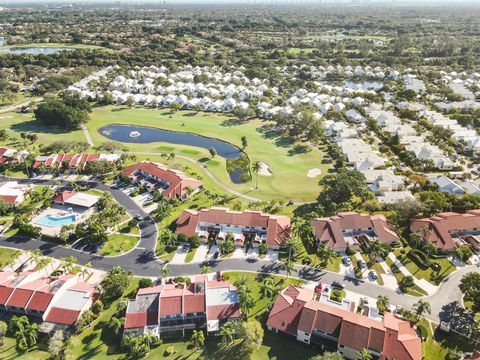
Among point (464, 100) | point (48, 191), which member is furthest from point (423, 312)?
point (464, 100)

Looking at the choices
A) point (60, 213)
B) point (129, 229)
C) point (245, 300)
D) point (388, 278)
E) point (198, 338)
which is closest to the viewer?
point (198, 338)

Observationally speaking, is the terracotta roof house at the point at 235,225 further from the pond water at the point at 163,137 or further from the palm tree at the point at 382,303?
the pond water at the point at 163,137

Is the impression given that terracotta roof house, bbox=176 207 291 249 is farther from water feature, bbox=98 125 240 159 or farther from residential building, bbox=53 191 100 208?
water feature, bbox=98 125 240 159

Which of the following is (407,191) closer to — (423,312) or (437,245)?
→ (437,245)

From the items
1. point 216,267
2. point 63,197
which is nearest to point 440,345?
point 216,267

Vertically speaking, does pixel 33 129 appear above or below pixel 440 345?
above

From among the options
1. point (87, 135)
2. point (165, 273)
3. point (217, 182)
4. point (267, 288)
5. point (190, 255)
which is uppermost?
point (87, 135)

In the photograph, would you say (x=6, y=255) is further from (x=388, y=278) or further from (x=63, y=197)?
(x=388, y=278)

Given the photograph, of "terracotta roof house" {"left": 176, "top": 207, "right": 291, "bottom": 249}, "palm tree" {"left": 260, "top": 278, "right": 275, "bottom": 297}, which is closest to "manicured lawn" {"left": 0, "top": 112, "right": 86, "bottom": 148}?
"terracotta roof house" {"left": 176, "top": 207, "right": 291, "bottom": 249}
